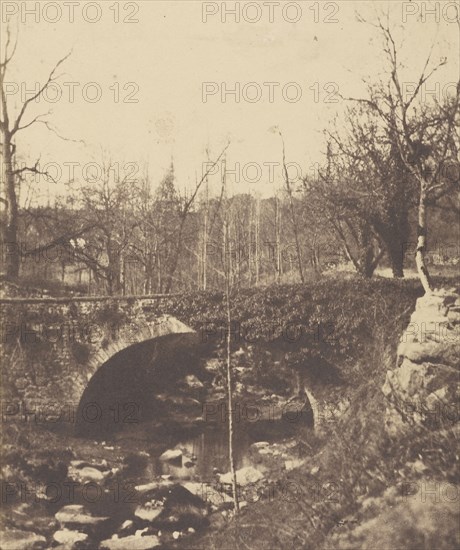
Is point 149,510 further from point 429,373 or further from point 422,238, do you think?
point 422,238

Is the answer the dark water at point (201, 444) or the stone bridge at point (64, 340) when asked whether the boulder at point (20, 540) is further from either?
the stone bridge at point (64, 340)

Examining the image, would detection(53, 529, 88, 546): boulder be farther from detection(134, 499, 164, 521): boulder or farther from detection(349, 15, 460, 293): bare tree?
detection(349, 15, 460, 293): bare tree

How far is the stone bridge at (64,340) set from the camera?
1323 cm

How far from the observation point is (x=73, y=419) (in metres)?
13.5

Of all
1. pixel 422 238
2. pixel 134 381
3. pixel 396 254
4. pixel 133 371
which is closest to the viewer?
pixel 422 238

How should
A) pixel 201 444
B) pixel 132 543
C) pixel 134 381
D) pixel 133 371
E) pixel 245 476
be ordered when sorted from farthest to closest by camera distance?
1. pixel 134 381
2. pixel 133 371
3. pixel 201 444
4. pixel 245 476
5. pixel 132 543

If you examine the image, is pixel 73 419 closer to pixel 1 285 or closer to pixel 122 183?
pixel 1 285

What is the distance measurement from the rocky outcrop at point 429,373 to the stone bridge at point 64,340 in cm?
545

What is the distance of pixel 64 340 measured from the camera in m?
13.3

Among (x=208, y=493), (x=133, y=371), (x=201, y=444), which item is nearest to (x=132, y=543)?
(x=208, y=493)

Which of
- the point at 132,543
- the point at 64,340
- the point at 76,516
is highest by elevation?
the point at 64,340

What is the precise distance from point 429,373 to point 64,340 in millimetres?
8703

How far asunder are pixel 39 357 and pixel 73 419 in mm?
1828

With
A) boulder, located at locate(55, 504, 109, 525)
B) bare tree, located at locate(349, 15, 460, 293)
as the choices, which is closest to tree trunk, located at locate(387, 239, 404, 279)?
bare tree, located at locate(349, 15, 460, 293)
